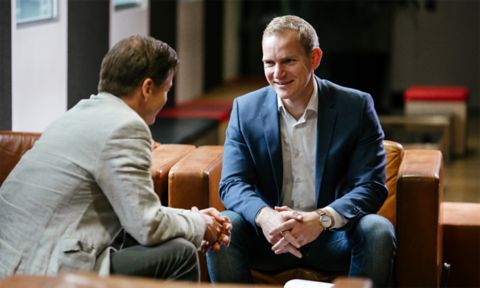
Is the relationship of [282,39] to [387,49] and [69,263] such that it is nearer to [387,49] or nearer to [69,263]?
[69,263]

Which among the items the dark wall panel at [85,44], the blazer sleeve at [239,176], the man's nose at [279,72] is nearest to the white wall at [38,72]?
the dark wall panel at [85,44]

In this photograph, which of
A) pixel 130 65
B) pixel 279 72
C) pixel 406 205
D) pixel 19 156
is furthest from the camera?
pixel 19 156

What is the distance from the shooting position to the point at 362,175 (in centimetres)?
345

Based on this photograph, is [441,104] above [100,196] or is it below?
below

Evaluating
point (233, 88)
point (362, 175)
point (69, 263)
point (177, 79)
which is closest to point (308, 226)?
point (362, 175)

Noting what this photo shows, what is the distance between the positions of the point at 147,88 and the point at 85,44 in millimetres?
2801

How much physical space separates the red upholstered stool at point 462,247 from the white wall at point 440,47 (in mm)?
8023

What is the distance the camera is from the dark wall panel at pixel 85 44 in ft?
17.6

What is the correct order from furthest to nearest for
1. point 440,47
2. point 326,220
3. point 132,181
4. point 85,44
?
1. point 440,47
2. point 85,44
3. point 326,220
4. point 132,181

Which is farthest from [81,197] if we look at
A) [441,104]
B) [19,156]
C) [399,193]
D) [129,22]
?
[441,104]

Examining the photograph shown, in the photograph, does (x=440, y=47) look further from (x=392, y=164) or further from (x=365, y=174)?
(x=365, y=174)

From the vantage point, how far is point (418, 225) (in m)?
3.56

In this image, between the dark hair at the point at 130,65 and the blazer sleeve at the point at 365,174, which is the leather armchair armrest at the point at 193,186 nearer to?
the blazer sleeve at the point at 365,174

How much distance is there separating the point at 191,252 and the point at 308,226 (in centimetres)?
62
